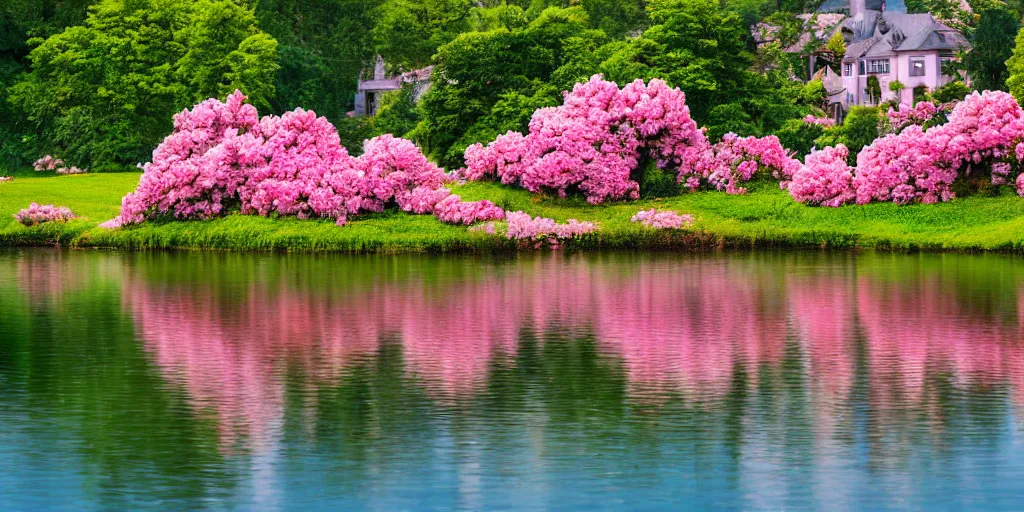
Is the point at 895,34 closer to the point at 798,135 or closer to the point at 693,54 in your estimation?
the point at 798,135

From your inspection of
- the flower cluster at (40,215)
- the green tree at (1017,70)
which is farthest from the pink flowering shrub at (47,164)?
the green tree at (1017,70)

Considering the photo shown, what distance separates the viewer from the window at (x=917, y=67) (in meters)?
103

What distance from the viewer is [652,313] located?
24.7 meters

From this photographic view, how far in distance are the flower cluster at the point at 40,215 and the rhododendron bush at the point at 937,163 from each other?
20.3 metres

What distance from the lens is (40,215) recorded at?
43.6 m

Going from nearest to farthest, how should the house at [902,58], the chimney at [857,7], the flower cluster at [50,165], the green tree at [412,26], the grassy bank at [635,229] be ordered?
the grassy bank at [635,229] < the flower cluster at [50,165] < the house at [902,58] < the green tree at [412,26] < the chimney at [857,7]

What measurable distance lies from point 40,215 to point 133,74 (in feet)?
77.0

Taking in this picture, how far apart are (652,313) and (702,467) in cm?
1115

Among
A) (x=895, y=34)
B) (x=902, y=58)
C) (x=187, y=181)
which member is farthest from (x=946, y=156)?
(x=895, y=34)

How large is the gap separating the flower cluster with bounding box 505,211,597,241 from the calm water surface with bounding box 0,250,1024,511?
368 inches

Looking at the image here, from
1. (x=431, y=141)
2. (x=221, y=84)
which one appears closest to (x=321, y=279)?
(x=431, y=141)

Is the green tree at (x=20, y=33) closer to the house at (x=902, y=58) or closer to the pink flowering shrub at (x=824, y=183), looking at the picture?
the pink flowering shrub at (x=824, y=183)

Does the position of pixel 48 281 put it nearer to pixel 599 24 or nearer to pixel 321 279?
pixel 321 279

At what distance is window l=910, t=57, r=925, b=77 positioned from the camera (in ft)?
339
